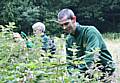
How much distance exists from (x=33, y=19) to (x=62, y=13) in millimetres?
25193

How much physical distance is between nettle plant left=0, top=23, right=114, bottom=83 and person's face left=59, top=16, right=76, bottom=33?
38.9 inches

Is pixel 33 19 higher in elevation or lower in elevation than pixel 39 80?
lower

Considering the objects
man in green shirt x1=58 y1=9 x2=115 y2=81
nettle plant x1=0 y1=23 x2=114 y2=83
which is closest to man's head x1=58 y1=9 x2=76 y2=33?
man in green shirt x1=58 y1=9 x2=115 y2=81

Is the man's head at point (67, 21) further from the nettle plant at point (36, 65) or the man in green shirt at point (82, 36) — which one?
the nettle plant at point (36, 65)

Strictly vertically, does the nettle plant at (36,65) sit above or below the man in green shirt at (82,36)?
above

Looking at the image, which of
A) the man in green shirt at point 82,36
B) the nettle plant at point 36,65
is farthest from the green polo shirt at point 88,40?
the nettle plant at point 36,65

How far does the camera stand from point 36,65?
2.15 m

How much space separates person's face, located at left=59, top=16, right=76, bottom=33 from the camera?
3.54m

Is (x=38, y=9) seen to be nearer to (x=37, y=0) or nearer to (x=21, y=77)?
(x=37, y=0)

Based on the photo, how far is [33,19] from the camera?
1130 inches

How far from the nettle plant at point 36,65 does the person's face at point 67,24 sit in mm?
988

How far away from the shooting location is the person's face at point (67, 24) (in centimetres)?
354

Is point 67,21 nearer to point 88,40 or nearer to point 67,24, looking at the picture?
point 67,24

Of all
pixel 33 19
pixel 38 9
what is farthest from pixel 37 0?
pixel 33 19
